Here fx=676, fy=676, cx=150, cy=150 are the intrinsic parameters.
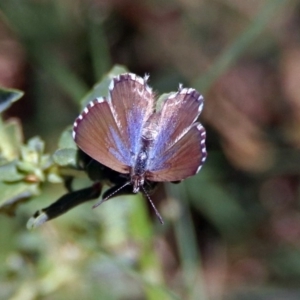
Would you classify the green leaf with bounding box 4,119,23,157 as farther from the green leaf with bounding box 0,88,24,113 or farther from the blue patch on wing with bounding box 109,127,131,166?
the blue patch on wing with bounding box 109,127,131,166

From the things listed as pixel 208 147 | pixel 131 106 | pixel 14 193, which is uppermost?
pixel 131 106

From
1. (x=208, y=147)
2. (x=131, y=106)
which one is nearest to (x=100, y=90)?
(x=131, y=106)

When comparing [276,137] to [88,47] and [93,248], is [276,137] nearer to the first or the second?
[88,47]

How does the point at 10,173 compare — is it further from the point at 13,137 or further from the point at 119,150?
the point at 119,150

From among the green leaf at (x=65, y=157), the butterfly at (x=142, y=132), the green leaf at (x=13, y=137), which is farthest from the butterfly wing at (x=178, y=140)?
the green leaf at (x=13, y=137)

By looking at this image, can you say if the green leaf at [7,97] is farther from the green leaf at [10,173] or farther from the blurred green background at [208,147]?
the blurred green background at [208,147]

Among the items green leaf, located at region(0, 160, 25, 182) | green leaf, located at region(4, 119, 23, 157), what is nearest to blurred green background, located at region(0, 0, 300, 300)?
Answer: green leaf, located at region(4, 119, 23, 157)
